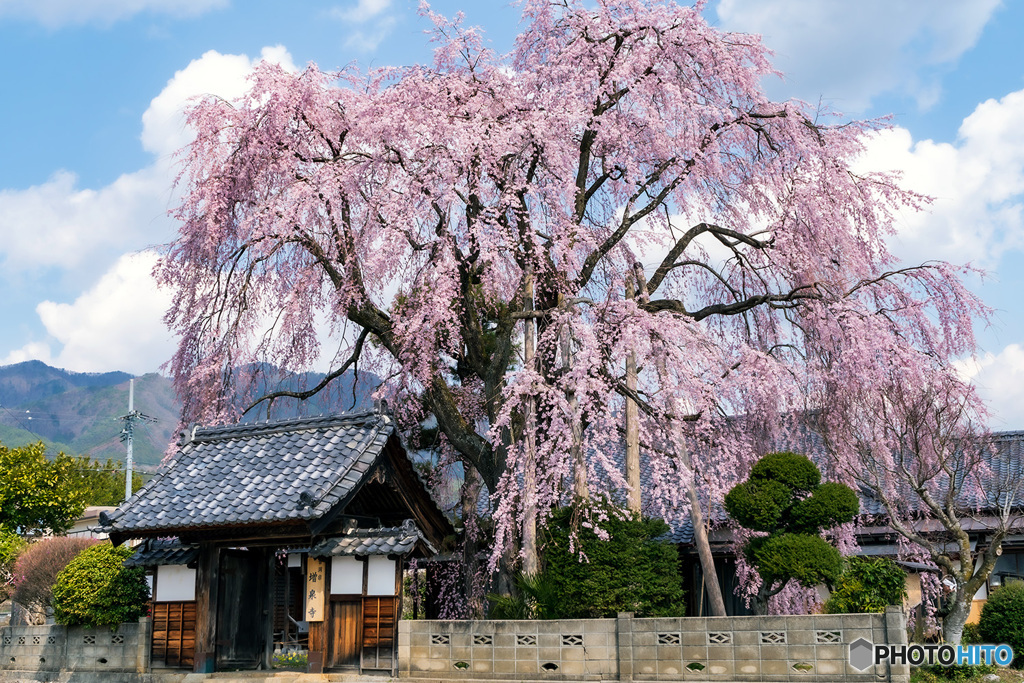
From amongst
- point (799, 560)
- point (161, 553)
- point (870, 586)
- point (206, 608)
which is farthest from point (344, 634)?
point (870, 586)

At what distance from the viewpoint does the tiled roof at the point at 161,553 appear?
13484 millimetres

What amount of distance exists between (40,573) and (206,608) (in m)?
8.12

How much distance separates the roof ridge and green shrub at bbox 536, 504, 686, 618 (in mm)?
3371

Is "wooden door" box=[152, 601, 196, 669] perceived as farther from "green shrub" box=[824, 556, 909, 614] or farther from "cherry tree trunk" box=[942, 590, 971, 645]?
"cherry tree trunk" box=[942, 590, 971, 645]

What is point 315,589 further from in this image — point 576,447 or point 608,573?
point 576,447

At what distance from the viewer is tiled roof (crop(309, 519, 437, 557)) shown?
Result: 1217 centimetres

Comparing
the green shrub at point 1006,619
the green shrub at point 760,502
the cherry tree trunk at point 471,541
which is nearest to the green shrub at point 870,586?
the green shrub at point 1006,619

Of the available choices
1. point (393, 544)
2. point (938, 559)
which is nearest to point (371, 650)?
point (393, 544)

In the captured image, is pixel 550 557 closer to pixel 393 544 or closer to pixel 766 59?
pixel 393 544

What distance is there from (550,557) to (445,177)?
643 centimetres

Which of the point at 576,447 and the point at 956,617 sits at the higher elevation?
the point at 576,447

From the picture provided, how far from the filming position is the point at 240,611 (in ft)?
46.3

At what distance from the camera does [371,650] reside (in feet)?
41.0

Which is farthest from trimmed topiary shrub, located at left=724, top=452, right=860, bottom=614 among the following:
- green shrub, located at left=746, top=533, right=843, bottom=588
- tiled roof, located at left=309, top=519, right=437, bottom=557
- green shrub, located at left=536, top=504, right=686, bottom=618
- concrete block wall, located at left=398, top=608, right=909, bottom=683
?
tiled roof, located at left=309, top=519, right=437, bottom=557
